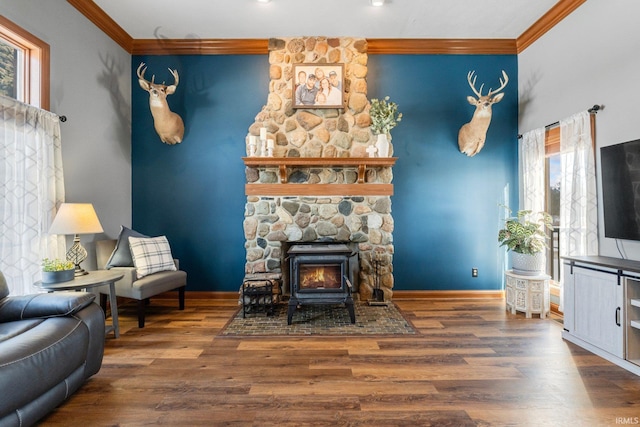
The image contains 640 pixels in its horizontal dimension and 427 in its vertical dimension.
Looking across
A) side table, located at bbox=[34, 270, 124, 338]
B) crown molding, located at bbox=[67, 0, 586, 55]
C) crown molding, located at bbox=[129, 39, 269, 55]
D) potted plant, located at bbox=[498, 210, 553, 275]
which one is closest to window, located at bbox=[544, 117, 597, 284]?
potted plant, located at bbox=[498, 210, 553, 275]

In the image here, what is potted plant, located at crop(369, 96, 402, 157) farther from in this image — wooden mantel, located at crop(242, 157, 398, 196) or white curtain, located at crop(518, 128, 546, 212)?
white curtain, located at crop(518, 128, 546, 212)

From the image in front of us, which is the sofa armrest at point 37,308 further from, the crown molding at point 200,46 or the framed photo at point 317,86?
the crown molding at point 200,46

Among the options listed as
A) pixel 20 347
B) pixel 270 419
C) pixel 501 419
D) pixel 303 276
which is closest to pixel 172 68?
pixel 303 276

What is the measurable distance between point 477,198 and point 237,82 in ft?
11.5

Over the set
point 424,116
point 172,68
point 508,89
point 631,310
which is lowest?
point 631,310

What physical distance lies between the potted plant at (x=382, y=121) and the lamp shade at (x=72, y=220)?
311 centimetres

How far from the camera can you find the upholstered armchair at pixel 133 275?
3.29m

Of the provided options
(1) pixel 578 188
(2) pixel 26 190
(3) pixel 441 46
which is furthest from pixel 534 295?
(2) pixel 26 190

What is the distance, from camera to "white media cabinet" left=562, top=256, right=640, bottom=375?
2.43 meters

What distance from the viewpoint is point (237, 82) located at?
4348 millimetres

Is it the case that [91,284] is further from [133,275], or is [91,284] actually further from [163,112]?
[163,112]

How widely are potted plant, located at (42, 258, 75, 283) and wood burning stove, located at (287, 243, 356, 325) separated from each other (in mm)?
1927

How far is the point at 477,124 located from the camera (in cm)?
406

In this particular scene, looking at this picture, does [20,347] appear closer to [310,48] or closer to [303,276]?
[303,276]
